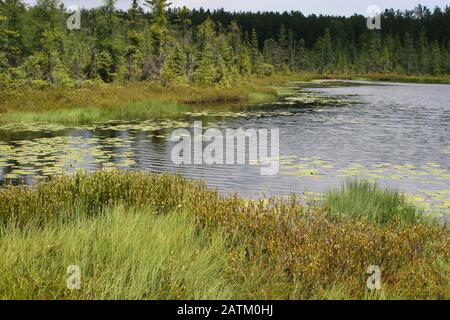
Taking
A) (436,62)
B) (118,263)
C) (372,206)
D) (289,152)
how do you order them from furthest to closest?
(436,62) < (289,152) < (372,206) < (118,263)

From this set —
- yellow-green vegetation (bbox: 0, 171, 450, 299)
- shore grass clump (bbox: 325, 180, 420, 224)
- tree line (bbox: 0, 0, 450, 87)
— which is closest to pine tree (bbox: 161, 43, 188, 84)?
tree line (bbox: 0, 0, 450, 87)

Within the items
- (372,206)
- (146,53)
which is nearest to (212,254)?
(372,206)

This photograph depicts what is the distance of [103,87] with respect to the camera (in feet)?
126

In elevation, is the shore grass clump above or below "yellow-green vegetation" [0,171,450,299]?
below

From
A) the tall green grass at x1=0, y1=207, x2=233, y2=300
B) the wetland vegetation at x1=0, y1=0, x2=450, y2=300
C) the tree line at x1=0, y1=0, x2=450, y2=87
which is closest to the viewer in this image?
the tall green grass at x1=0, y1=207, x2=233, y2=300

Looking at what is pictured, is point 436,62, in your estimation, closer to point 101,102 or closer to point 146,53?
point 146,53

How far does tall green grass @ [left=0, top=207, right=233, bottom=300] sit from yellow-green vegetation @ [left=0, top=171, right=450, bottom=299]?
0.01 metres

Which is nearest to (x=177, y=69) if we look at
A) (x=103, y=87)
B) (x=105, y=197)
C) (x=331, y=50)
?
(x=103, y=87)

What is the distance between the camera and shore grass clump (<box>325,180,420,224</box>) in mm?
9500

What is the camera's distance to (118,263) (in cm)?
557

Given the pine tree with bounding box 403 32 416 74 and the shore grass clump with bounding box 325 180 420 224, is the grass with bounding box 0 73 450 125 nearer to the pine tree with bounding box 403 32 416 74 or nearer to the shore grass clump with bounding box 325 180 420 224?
the shore grass clump with bounding box 325 180 420 224

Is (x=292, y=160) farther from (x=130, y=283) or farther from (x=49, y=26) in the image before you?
(x=49, y=26)

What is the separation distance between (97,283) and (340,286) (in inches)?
104

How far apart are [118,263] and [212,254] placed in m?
1.20
